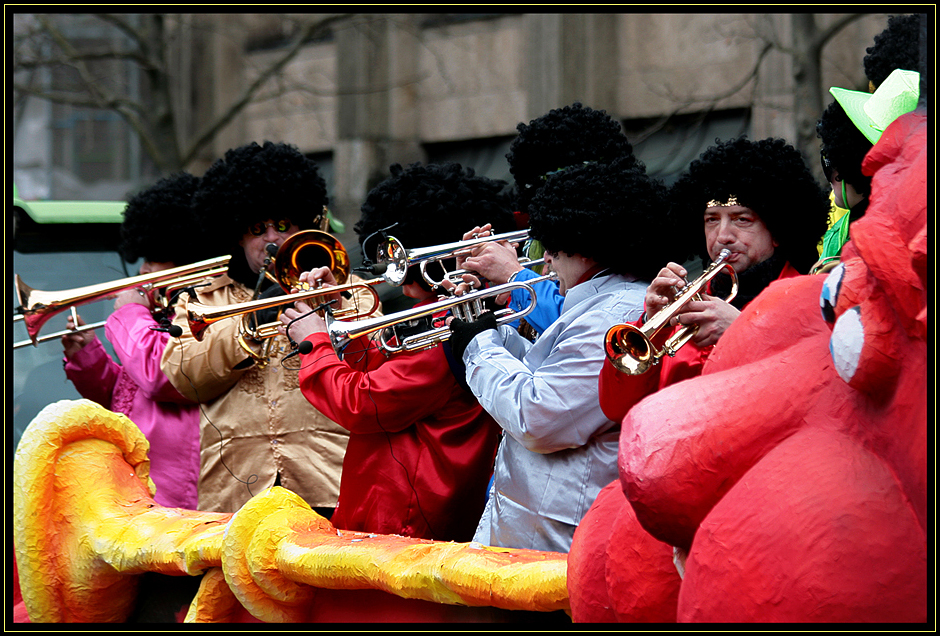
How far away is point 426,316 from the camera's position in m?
3.90

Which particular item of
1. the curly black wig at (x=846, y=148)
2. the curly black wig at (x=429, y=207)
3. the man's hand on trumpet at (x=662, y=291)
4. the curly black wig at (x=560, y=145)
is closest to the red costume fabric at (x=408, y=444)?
the curly black wig at (x=429, y=207)

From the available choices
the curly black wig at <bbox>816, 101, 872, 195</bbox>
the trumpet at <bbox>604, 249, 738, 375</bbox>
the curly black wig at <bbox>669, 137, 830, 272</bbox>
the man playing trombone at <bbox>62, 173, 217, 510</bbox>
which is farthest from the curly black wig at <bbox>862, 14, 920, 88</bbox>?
the man playing trombone at <bbox>62, 173, 217, 510</bbox>

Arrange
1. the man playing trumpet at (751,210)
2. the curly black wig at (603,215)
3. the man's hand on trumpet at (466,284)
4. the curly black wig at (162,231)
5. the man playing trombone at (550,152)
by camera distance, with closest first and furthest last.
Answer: the curly black wig at (603,215), the man playing trumpet at (751,210), the man's hand on trumpet at (466,284), the man playing trombone at (550,152), the curly black wig at (162,231)

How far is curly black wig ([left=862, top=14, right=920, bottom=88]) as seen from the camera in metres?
3.28

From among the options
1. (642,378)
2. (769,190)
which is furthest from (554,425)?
(769,190)

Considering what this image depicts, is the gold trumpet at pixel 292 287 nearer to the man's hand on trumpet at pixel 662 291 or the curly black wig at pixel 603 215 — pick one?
the curly black wig at pixel 603 215

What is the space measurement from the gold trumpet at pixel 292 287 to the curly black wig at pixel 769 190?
130 centimetres

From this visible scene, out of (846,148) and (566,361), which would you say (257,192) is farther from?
(846,148)

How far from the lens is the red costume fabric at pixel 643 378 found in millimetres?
2736

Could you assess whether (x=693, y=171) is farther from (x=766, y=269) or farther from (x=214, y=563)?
(x=214, y=563)

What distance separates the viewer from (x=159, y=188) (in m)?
5.86

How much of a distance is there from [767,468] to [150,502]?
9.04ft
